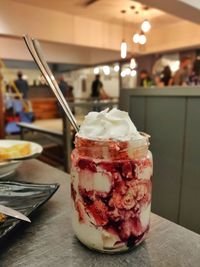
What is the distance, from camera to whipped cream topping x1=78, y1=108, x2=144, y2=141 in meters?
0.41

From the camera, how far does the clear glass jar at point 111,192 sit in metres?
0.40

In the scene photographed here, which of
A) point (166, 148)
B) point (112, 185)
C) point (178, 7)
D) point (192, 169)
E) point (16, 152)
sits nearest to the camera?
point (112, 185)

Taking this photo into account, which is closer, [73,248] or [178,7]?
[73,248]

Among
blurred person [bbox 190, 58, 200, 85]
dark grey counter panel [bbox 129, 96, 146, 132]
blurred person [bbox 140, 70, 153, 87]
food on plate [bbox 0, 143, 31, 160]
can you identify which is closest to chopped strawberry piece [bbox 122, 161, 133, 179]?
food on plate [bbox 0, 143, 31, 160]

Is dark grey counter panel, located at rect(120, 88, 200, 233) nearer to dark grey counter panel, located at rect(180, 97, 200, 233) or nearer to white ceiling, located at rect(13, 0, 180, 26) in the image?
dark grey counter panel, located at rect(180, 97, 200, 233)

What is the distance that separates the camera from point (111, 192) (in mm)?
397

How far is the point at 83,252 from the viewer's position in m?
0.43

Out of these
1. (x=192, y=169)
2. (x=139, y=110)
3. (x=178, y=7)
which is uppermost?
(x=178, y=7)

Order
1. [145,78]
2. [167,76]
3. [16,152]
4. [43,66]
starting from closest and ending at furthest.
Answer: [43,66] → [16,152] → [167,76] → [145,78]

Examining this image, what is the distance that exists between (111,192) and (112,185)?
0.5 inches

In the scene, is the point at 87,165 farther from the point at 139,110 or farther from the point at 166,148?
the point at 139,110

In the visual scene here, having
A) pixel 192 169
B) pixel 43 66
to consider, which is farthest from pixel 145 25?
pixel 43 66

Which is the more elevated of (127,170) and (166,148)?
(127,170)

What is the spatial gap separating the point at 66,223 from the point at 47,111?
6554mm
